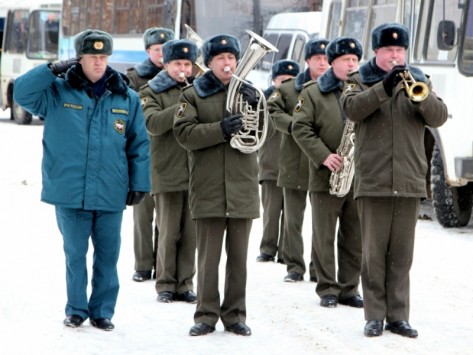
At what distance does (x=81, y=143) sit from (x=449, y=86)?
6405 millimetres

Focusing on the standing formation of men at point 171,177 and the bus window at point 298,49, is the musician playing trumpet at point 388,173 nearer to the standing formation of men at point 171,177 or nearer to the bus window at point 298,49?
the standing formation of men at point 171,177

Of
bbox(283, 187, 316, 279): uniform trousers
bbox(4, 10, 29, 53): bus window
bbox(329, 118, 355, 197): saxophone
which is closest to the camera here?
bbox(329, 118, 355, 197): saxophone

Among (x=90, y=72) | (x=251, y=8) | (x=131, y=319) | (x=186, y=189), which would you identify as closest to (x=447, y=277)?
(x=186, y=189)

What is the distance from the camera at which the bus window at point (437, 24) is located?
43.2 feet

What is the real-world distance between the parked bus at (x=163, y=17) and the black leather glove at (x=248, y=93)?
14.7 metres

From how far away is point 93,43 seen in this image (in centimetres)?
740

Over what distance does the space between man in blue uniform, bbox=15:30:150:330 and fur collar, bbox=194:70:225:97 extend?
38 centimetres

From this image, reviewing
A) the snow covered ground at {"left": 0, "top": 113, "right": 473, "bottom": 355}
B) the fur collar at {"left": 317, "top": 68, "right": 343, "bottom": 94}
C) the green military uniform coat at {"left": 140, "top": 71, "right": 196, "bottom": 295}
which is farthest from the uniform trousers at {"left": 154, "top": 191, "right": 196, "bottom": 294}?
the fur collar at {"left": 317, "top": 68, "right": 343, "bottom": 94}

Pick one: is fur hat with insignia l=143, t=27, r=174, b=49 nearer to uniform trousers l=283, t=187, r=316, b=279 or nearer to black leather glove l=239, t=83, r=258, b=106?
uniform trousers l=283, t=187, r=316, b=279

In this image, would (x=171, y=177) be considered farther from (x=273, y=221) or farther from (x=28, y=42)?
(x=28, y=42)

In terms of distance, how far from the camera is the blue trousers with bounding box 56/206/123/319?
24.8 feet

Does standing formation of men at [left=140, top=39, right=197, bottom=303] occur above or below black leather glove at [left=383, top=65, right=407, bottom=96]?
below

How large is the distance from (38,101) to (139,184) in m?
0.74

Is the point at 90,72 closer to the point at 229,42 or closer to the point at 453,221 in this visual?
the point at 229,42
